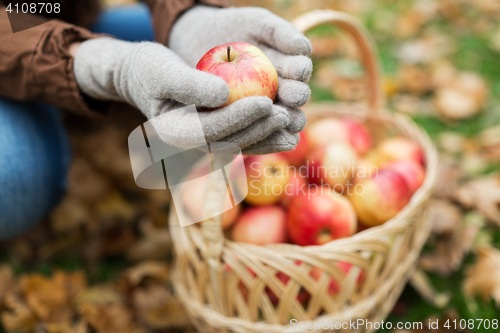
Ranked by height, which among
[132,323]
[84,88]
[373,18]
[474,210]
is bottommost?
[132,323]

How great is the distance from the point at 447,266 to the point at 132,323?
856mm

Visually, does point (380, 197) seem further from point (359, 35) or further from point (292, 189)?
point (359, 35)

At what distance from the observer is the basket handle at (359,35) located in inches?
34.0

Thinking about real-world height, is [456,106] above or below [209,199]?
below

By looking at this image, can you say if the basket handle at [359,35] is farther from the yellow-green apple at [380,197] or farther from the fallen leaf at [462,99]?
the fallen leaf at [462,99]

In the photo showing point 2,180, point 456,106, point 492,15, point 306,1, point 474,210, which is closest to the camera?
point 2,180

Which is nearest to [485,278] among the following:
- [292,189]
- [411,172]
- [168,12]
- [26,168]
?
[411,172]

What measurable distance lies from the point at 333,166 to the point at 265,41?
374mm

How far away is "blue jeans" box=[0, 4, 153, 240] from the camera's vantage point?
82cm

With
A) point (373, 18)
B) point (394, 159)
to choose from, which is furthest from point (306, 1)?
point (394, 159)

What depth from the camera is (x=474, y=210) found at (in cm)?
116

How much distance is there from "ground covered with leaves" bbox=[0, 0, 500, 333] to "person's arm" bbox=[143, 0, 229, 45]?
229mm

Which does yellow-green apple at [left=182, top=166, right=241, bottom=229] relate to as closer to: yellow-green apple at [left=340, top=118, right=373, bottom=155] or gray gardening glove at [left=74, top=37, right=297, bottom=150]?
gray gardening glove at [left=74, top=37, right=297, bottom=150]

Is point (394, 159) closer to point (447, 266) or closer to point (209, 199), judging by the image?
point (447, 266)
